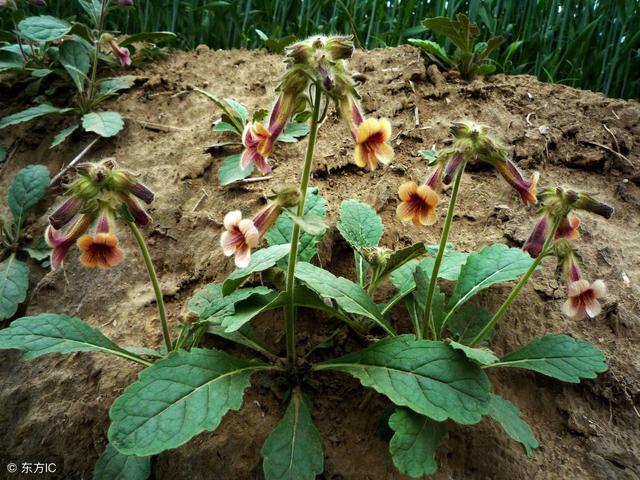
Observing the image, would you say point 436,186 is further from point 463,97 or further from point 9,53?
point 9,53

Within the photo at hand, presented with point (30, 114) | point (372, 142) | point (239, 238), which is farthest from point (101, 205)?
point (30, 114)

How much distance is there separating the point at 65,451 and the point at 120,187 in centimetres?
112

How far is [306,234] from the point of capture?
256 cm

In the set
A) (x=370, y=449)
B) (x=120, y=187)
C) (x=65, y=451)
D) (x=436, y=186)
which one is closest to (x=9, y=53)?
(x=120, y=187)

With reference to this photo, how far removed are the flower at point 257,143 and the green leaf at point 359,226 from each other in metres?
0.67

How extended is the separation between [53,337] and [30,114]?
2.05 metres

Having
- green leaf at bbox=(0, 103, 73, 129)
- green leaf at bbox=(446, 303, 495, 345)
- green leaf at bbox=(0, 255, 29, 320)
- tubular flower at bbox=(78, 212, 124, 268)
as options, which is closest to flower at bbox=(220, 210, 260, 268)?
tubular flower at bbox=(78, 212, 124, 268)

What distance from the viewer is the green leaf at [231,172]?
123 inches

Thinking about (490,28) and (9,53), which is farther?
(490,28)

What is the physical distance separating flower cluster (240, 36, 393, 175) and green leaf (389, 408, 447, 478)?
0.86 meters

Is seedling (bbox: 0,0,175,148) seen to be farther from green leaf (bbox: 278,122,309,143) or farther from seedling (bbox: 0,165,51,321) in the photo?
green leaf (bbox: 278,122,309,143)

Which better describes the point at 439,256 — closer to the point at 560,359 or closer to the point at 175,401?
the point at 560,359

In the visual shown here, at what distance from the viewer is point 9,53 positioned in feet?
13.5

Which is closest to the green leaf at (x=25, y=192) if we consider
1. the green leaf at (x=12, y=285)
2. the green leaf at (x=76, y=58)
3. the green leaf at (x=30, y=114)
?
the green leaf at (x=12, y=285)
